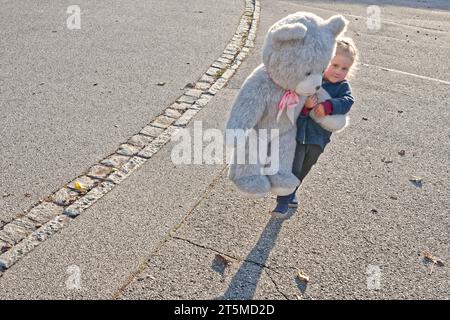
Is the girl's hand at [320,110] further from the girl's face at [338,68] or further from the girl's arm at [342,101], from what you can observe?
the girl's face at [338,68]

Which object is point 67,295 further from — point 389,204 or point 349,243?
point 389,204

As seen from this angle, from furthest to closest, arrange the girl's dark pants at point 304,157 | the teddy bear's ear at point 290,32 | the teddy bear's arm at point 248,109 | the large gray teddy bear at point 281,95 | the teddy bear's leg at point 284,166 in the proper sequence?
1. the girl's dark pants at point 304,157
2. the teddy bear's leg at point 284,166
3. the teddy bear's arm at point 248,109
4. the large gray teddy bear at point 281,95
5. the teddy bear's ear at point 290,32

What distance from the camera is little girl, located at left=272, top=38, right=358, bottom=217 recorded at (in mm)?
3633

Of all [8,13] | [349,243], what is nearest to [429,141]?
[349,243]

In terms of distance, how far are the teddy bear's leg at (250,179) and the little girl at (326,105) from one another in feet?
1.24

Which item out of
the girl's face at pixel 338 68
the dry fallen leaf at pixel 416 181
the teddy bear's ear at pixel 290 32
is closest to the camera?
the teddy bear's ear at pixel 290 32

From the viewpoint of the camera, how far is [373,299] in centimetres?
343

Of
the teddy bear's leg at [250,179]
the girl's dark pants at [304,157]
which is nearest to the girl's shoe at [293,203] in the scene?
the girl's dark pants at [304,157]

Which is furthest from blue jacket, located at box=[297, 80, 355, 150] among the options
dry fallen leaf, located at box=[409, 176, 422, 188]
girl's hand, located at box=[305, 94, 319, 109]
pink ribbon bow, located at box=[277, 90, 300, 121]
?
dry fallen leaf, located at box=[409, 176, 422, 188]

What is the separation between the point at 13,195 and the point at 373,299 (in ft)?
9.64

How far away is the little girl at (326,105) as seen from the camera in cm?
363

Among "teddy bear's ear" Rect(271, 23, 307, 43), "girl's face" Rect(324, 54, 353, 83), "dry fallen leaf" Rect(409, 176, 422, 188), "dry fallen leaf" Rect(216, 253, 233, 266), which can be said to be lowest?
"dry fallen leaf" Rect(216, 253, 233, 266)

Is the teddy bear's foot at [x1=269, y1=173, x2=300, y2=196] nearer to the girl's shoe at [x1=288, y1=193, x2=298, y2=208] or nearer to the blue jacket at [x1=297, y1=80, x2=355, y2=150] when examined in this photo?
the blue jacket at [x1=297, y1=80, x2=355, y2=150]

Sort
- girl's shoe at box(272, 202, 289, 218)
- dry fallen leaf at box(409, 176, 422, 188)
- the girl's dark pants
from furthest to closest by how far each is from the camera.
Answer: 1. dry fallen leaf at box(409, 176, 422, 188)
2. girl's shoe at box(272, 202, 289, 218)
3. the girl's dark pants
